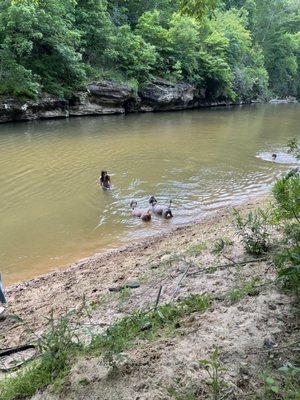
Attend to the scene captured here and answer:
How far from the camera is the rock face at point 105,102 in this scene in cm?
2239

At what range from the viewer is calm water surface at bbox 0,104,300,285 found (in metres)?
7.48

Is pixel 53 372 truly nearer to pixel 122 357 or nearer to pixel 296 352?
pixel 122 357

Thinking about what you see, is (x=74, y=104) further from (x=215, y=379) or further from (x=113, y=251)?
(x=215, y=379)

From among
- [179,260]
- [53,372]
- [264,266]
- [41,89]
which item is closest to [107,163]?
[179,260]

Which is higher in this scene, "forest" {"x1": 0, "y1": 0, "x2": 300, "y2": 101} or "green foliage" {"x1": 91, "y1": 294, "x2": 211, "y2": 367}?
"forest" {"x1": 0, "y1": 0, "x2": 300, "y2": 101}

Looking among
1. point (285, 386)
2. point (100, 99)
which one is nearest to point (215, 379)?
point (285, 386)

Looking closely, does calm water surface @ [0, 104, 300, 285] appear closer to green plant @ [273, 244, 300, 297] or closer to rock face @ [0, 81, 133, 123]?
rock face @ [0, 81, 133, 123]

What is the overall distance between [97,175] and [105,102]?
17.3 metres

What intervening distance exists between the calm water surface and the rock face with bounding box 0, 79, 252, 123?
163 cm

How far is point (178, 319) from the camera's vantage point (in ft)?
9.77

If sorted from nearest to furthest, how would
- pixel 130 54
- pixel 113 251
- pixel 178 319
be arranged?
pixel 178 319 → pixel 113 251 → pixel 130 54

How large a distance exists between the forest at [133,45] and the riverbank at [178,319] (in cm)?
444

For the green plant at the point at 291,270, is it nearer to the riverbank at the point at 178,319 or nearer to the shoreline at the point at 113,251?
the riverbank at the point at 178,319

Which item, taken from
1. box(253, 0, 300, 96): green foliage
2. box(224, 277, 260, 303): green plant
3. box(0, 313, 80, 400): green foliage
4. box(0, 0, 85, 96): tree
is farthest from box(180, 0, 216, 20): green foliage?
box(253, 0, 300, 96): green foliage
